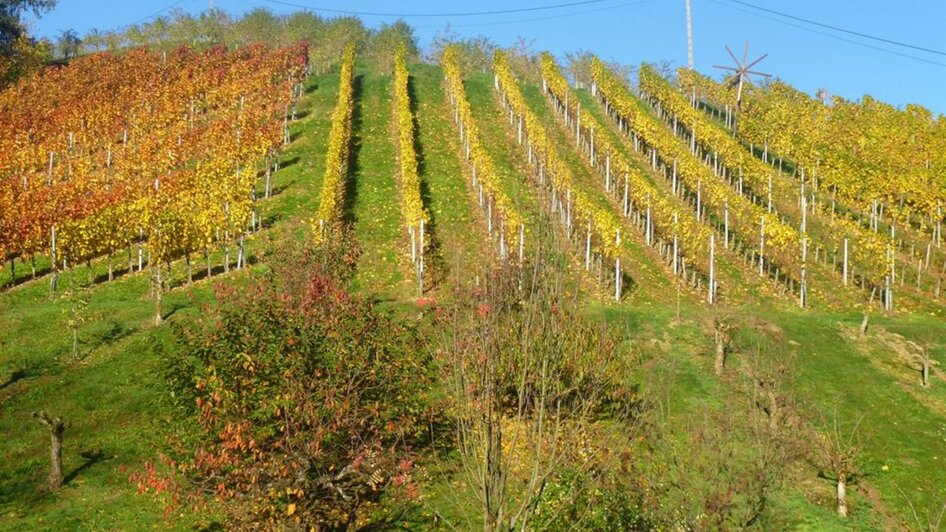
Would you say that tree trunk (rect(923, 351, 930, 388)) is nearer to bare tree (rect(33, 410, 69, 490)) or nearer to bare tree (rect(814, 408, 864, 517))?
bare tree (rect(814, 408, 864, 517))

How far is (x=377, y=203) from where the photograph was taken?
6281 centimetres

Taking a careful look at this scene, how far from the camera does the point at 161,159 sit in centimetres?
6462

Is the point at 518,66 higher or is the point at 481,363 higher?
the point at 518,66

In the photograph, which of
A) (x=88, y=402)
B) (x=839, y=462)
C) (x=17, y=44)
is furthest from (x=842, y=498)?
(x=17, y=44)

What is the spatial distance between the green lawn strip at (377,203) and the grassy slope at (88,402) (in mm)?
9324

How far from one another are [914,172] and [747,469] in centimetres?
5838

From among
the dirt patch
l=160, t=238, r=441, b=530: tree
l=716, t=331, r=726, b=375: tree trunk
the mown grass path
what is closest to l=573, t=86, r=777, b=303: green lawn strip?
the dirt patch

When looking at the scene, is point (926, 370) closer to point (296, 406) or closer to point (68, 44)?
point (296, 406)

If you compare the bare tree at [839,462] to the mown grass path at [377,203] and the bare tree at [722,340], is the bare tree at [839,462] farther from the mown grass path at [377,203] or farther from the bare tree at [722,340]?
the mown grass path at [377,203]

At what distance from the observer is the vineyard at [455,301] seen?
18125 millimetres

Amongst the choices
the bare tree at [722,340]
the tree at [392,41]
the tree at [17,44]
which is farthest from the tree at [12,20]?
the bare tree at [722,340]

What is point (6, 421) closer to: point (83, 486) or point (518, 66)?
point (83, 486)

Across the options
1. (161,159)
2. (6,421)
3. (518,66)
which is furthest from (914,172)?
A: (518,66)

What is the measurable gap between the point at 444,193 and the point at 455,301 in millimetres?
51373
